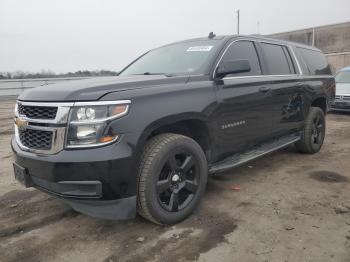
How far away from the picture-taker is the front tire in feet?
11.0

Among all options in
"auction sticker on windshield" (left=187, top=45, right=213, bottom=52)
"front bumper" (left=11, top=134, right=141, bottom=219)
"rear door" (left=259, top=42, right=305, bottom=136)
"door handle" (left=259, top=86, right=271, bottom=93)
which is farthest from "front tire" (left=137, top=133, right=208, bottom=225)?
"rear door" (left=259, top=42, right=305, bottom=136)

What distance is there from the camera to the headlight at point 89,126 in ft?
10.1

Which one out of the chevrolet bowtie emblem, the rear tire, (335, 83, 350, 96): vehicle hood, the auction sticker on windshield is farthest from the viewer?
(335, 83, 350, 96): vehicle hood

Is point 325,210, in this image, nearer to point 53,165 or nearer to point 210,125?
point 210,125

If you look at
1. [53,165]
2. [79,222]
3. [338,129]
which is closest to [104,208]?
[53,165]

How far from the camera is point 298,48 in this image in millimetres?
6262

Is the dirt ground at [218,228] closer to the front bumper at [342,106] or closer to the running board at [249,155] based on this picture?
the running board at [249,155]

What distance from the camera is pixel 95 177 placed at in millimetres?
3082

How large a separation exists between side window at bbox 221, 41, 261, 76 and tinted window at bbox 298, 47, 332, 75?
5.66 feet

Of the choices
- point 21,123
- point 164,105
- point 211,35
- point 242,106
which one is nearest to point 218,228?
point 164,105

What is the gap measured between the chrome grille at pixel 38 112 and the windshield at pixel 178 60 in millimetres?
1539

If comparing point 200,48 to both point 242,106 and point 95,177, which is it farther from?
point 95,177

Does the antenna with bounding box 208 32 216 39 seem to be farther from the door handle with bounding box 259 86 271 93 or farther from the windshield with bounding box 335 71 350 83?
the windshield with bounding box 335 71 350 83

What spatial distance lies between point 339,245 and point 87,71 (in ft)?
85.3
